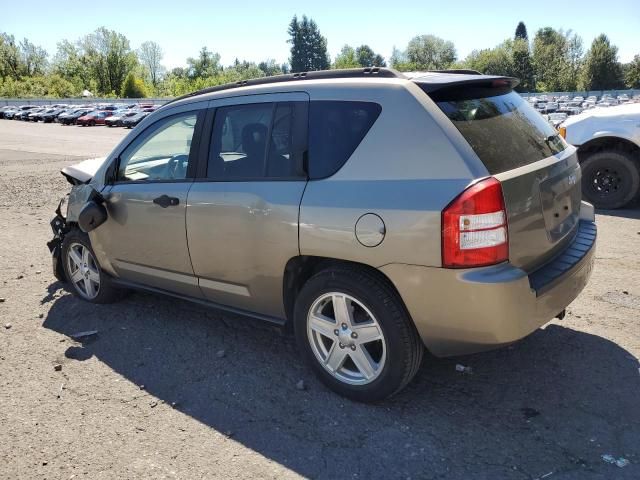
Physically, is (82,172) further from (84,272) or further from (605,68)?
(605,68)

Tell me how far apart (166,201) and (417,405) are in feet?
7.10

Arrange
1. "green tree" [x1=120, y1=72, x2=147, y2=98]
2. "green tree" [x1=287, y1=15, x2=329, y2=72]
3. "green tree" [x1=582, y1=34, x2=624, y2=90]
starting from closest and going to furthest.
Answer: "green tree" [x1=120, y1=72, x2=147, y2=98] → "green tree" [x1=582, y1=34, x2=624, y2=90] → "green tree" [x1=287, y1=15, x2=329, y2=72]

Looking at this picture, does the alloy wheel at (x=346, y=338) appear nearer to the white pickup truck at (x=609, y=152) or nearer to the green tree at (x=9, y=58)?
the white pickup truck at (x=609, y=152)

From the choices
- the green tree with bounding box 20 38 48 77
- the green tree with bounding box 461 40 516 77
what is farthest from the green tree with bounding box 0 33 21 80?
the green tree with bounding box 461 40 516 77

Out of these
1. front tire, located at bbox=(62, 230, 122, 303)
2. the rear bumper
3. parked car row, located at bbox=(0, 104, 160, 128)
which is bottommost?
front tire, located at bbox=(62, 230, 122, 303)

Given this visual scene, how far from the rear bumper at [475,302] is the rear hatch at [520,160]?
15cm

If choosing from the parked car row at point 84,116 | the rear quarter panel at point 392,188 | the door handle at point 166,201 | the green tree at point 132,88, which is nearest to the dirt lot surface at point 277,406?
the rear quarter panel at point 392,188

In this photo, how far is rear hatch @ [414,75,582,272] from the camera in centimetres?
283

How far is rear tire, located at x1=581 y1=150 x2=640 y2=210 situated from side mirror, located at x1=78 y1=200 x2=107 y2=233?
6.43m

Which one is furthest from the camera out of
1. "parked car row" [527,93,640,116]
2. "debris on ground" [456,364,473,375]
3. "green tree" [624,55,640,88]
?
A: "green tree" [624,55,640,88]

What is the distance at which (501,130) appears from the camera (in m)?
3.09

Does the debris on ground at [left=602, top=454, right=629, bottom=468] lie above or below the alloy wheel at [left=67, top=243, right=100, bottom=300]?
below

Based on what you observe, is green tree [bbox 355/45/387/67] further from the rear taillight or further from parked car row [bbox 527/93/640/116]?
the rear taillight

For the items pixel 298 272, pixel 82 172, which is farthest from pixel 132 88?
pixel 298 272
